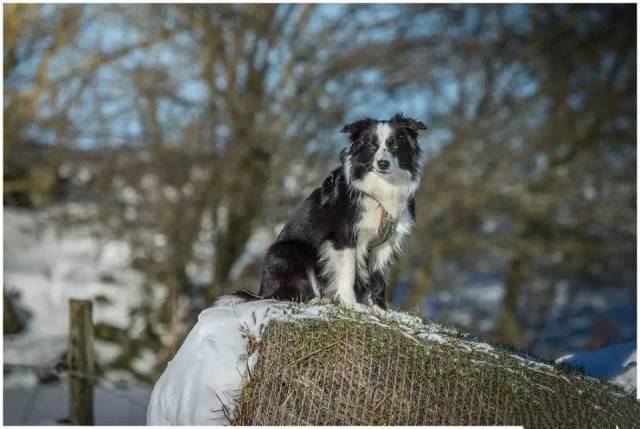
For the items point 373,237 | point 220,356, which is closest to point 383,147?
point 373,237

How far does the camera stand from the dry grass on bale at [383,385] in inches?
167

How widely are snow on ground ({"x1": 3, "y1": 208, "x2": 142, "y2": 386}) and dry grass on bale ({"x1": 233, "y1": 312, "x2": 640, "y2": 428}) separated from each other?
33.1 feet

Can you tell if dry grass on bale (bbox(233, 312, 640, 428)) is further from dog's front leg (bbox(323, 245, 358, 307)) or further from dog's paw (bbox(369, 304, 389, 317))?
dog's front leg (bbox(323, 245, 358, 307))

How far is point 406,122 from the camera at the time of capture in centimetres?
505

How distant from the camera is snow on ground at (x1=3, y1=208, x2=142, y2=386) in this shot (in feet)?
47.0

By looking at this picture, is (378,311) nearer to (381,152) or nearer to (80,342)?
(381,152)

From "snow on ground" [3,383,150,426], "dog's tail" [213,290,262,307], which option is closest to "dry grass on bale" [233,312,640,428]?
"dog's tail" [213,290,262,307]

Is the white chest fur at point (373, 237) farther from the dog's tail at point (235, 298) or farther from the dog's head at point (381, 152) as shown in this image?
the dog's tail at point (235, 298)

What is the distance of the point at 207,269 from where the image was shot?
1505 centimetres

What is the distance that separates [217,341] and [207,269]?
421 inches

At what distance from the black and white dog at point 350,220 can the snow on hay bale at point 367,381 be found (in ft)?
1.88

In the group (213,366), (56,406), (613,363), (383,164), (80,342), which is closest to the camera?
(213,366)

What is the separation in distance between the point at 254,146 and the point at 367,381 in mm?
10491

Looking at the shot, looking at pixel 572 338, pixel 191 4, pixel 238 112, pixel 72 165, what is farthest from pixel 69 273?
pixel 572 338
